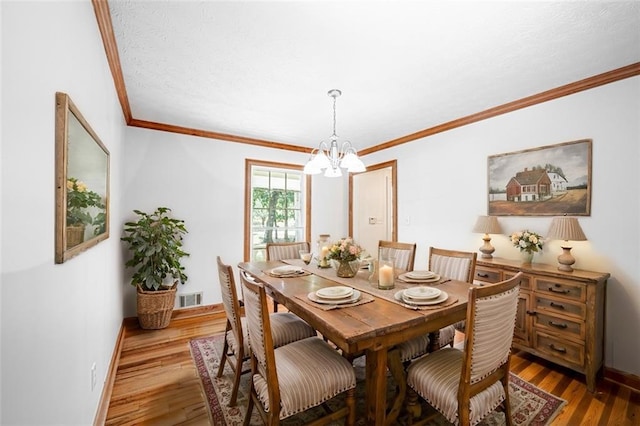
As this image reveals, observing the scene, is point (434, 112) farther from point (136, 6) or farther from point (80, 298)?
point (80, 298)

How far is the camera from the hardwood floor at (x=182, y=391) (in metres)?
1.88

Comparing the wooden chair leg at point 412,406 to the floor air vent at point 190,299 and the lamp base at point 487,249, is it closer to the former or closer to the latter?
the lamp base at point 487,249

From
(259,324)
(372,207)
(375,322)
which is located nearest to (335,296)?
(375,322)

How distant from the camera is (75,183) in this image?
1242mm

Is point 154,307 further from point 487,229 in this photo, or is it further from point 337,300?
point 487,229

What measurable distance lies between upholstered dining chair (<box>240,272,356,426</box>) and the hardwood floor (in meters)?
0.72

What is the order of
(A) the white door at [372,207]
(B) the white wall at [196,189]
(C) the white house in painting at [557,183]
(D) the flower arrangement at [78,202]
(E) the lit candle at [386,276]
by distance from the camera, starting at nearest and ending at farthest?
(D) the flower arrangement at [78,202]
(E) the lit candle at [386,276]
(C) the white house in painting at [557,183]
(B) the white wall at [196,189]
(A) the white door at [372,207]

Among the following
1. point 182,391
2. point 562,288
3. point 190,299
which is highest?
point 562,288

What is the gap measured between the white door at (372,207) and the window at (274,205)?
0.94 m

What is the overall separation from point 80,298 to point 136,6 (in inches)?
62.6

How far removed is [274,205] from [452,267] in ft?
9.29

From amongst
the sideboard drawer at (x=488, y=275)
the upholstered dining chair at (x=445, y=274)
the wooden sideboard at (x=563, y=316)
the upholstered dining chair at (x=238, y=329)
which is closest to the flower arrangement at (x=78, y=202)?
the upholstered dining chair at (x=238, y=329)

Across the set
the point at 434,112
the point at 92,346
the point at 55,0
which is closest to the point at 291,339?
the point at 92,346

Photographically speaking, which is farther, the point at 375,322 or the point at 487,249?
the point at 487,249
